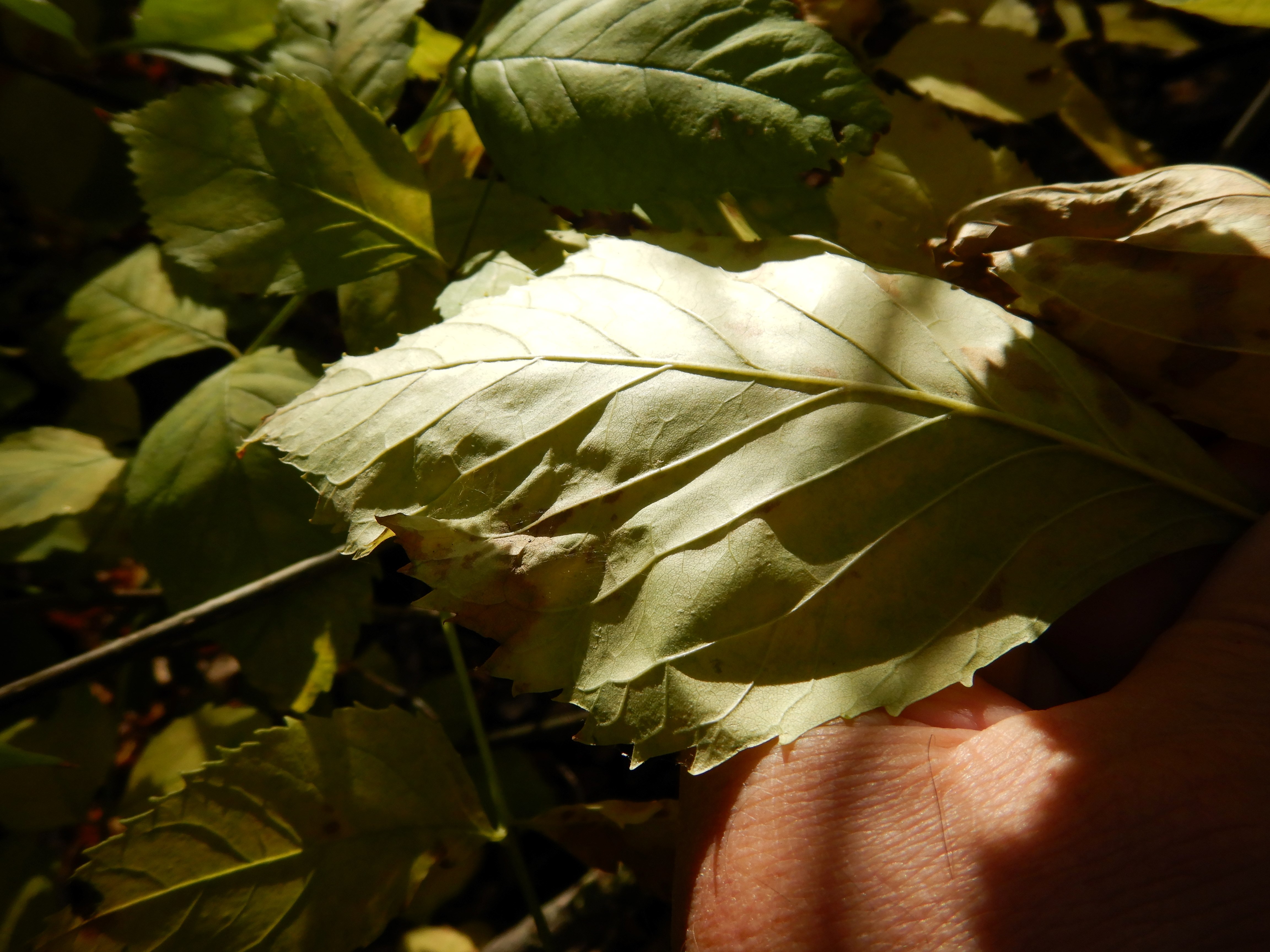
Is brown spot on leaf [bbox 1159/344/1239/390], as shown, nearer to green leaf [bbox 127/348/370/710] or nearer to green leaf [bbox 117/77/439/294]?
green leaf [bbox 117/77/439/294]

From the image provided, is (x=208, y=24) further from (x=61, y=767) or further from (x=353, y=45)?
(x=61, y=767)

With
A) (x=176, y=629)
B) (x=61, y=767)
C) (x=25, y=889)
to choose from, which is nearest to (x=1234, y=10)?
(x=176, y=629)

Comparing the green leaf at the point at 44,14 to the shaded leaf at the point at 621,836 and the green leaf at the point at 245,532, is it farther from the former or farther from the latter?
the shaded leaf at the point at 621,836

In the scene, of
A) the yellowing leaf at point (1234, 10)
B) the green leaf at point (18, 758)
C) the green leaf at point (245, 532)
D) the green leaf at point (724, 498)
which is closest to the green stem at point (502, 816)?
the green leaf at point (245, 532)

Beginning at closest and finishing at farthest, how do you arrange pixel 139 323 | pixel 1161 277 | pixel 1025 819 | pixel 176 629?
1. pixel 1025 819
2. pixel 1161 277
3. pixel 176 629
4. pixel 139 323

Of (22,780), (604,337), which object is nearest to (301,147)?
(604,337)

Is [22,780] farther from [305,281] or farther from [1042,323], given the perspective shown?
[1042,323]
